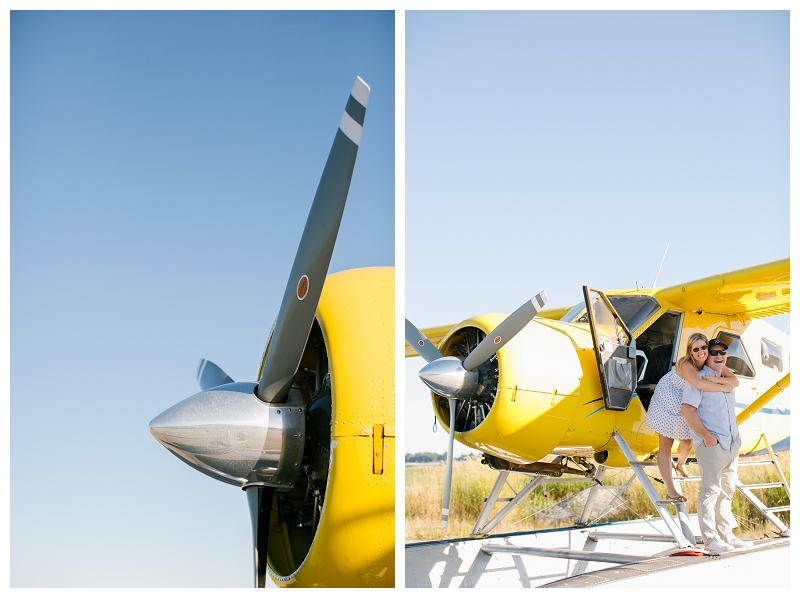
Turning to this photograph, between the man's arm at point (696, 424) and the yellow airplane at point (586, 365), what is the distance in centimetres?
80

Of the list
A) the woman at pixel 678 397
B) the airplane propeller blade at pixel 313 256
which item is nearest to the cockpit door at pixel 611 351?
the woman at pixel 678 397

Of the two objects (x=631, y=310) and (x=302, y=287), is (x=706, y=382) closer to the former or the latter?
(x=631, y=310)

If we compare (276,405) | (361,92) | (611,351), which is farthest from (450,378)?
(361,92)

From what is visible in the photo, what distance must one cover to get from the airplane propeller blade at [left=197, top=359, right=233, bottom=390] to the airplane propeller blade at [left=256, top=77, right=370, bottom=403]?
1.03m

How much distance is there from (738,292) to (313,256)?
12.8 feet

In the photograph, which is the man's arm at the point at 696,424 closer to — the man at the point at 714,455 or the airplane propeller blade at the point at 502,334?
the man at the point at 714,455

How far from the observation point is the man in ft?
12.8

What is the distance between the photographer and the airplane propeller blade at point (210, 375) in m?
3.81

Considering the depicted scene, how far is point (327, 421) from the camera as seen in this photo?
3047 mm

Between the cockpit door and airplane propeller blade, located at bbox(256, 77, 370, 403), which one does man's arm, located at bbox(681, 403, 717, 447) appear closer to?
the cockpit door

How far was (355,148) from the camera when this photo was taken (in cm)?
245
